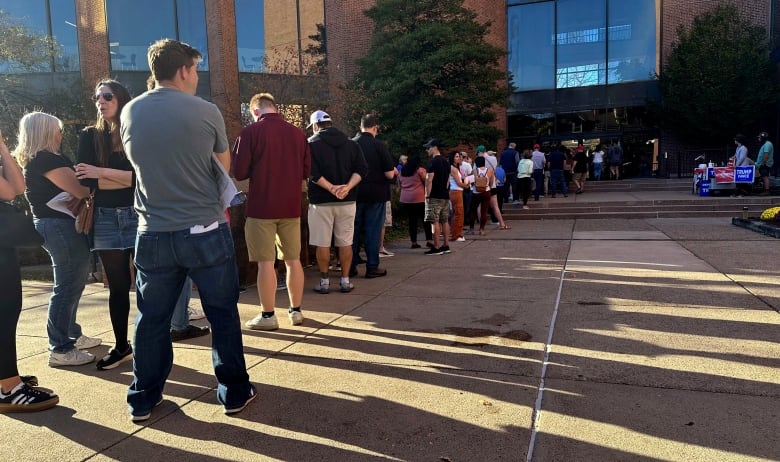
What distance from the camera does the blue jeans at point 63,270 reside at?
3.84 meters

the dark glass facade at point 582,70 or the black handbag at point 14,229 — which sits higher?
the dark glass facade at point 582,70

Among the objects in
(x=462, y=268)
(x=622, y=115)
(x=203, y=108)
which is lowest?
(x=462, y=268)

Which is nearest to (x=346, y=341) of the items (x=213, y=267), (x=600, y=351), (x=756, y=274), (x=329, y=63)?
(x=213, y=267)

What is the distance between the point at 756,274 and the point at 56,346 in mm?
7122

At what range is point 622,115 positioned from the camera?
22.7 metres

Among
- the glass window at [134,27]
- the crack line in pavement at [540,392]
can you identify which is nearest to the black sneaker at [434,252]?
the crack line in pavement at [540,392]

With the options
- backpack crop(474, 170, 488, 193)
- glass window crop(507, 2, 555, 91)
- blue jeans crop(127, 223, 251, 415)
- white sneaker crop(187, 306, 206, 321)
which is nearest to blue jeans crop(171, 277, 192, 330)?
white sneaker crop(187, 306, 206, 321)

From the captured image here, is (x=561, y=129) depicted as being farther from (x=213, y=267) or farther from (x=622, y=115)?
(x=213, y=267)

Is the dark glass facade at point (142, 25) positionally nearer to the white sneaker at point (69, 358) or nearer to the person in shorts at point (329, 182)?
the person in shorts at point (329, 182)

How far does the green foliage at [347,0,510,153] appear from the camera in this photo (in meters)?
17.3

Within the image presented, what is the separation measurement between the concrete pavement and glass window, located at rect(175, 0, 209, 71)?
19.6 meters

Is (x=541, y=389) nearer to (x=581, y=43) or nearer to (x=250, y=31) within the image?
(x=581, y=43)

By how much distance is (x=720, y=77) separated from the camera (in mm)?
19000

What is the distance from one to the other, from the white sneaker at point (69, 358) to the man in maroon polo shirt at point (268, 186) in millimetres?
1240
